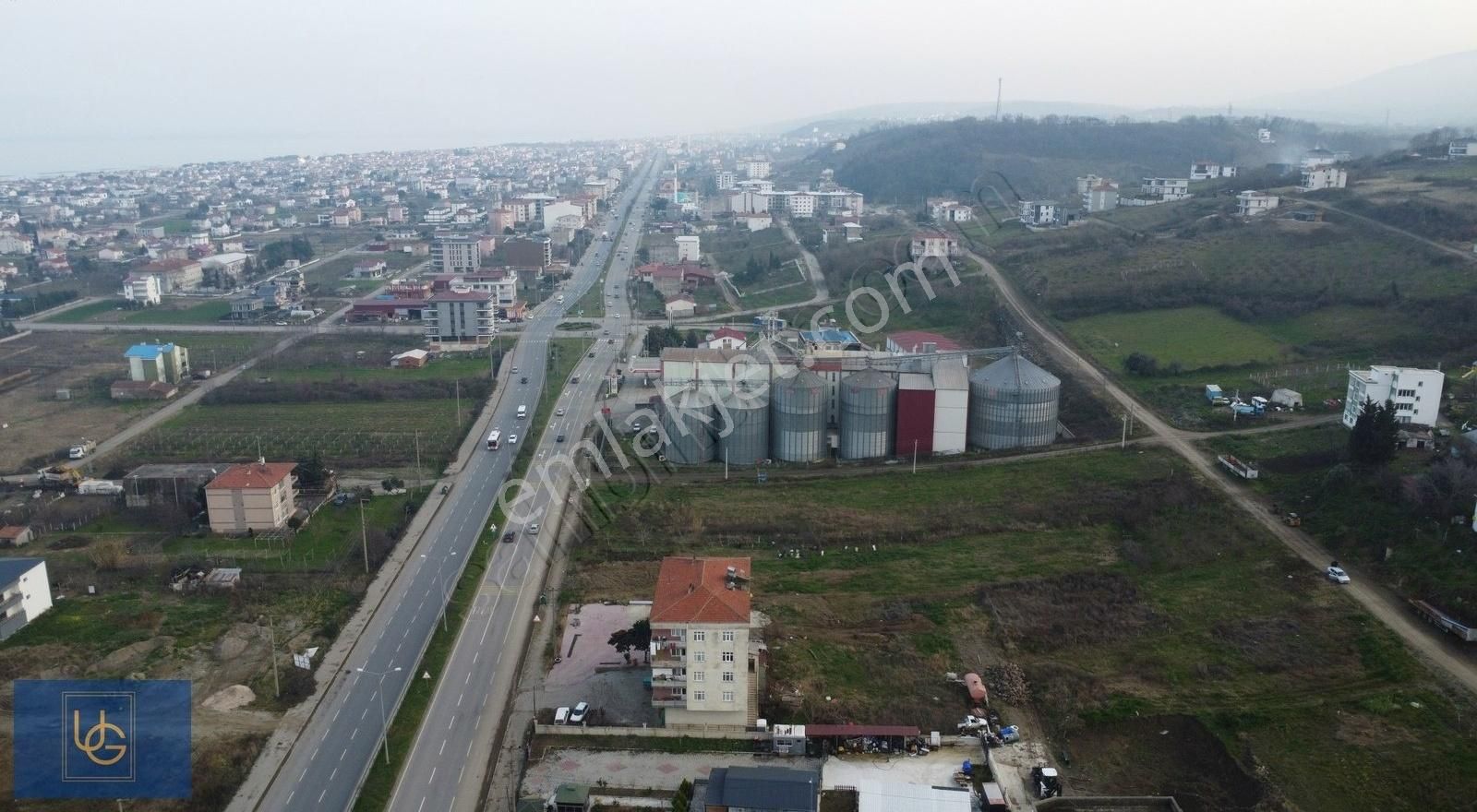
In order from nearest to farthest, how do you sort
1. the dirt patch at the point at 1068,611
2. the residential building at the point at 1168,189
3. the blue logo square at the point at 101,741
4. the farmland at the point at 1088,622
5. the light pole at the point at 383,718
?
the blue logo square at the point at 101,741 → the farmland at the point at 1088,622 → the light pole at the point at 383,718 → the dirt patch at the point at 1068,611 → the residential building at the point at 1168,189

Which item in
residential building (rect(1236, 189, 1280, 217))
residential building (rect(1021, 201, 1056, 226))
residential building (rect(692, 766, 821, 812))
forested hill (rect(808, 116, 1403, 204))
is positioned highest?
forested hill (rect(808, 116, 1403, 204))

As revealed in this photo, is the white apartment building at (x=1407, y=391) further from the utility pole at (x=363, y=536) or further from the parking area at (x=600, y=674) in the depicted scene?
the utility pole at (x=363, y=536)

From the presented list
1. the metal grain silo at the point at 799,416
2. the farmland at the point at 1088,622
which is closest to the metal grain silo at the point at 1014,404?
the farmland at the point at 1088,622

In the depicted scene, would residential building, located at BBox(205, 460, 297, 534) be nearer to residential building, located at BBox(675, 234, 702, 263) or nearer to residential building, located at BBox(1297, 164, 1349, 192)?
residential building, located at BBox(675, 234, 702, 263)

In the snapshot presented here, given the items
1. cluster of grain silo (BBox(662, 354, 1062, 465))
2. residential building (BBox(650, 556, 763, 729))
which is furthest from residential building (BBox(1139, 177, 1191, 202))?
residential building (BBox(650, 556, 763, 729))

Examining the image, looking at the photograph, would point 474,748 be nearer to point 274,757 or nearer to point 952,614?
point 274,757

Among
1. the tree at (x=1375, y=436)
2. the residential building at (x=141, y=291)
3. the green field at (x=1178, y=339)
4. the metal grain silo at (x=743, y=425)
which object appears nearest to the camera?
the tree at (x=1375, y=436)
